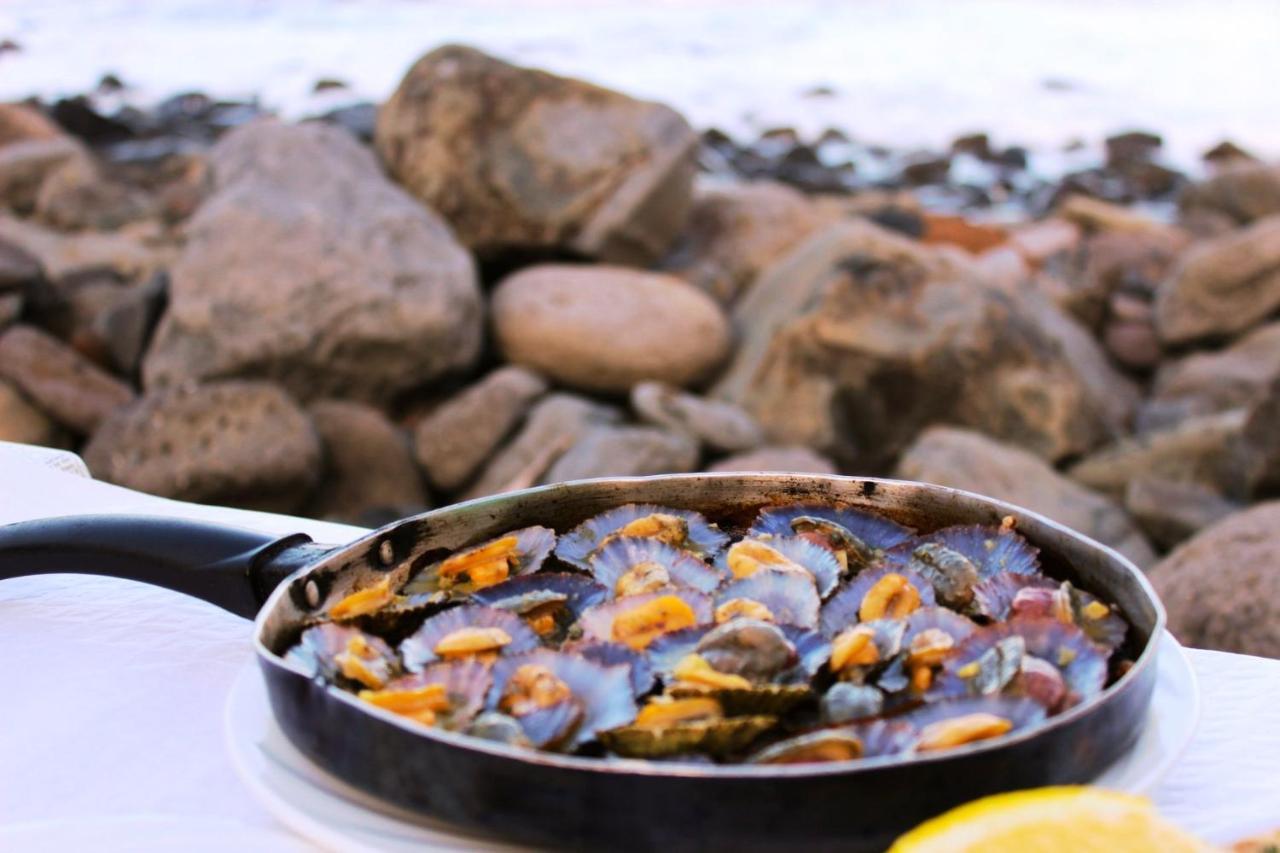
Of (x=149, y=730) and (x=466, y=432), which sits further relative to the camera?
(x=466, y=432)

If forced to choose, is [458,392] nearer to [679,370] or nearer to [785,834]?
[679,370]

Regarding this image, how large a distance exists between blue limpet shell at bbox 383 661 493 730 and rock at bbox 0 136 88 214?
7255 millimetres

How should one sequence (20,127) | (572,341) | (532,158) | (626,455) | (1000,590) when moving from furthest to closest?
(20,127)
(532,158)
(572,341)
(626,455)
(1000,590)

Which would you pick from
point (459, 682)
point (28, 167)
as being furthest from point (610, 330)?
point (28, 167)

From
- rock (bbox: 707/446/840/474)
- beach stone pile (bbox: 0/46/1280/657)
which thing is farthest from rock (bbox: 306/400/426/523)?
rock (bbox: 707/446/840/474)

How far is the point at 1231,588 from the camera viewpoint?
2.02 meters

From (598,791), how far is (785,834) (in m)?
0.09

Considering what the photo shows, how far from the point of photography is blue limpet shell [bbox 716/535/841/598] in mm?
867

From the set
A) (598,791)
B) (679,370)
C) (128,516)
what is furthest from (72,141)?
(598,791)

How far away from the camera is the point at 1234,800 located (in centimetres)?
78

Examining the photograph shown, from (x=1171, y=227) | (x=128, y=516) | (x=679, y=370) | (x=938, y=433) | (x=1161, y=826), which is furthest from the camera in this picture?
(x=1171, y=227)

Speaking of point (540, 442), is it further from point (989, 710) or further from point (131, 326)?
point (989, 710)

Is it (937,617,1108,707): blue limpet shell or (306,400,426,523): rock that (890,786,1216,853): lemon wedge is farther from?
(306,400,426,523): rock

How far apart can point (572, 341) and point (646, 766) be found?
373cm
